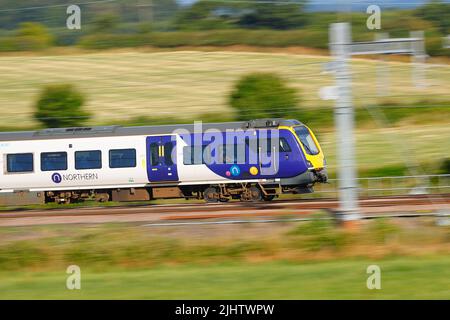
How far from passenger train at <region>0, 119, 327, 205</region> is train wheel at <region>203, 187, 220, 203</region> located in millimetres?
34

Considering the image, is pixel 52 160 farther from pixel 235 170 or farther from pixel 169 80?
pixel 169 80

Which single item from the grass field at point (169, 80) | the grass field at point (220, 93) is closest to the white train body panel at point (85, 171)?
the grass field at point (220, 93)

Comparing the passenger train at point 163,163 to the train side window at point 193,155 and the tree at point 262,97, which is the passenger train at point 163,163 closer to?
the train side window at point 193,155

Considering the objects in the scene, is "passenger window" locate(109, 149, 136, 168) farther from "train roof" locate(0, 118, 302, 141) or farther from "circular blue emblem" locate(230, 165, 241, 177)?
"circular blue emblem" locate(230, 165, 241, 177)

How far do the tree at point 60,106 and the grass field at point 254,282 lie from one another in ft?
91.5

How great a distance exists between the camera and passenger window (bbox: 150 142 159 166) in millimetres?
26922

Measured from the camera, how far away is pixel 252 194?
26.5 metres

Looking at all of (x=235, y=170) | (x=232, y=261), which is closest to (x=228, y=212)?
(x=235, y=170)

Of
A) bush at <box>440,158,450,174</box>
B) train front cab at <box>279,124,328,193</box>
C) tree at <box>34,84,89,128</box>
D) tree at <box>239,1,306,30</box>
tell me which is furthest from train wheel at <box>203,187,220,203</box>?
tree at <box>239,1,306,30</box>

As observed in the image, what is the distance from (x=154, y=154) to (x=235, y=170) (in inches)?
114

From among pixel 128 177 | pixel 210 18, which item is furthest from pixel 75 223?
pixel 210 18
